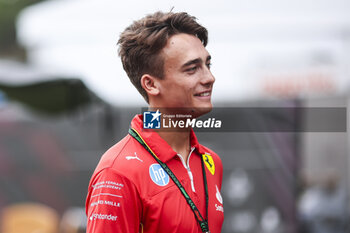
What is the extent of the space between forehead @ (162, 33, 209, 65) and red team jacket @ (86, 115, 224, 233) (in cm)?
30

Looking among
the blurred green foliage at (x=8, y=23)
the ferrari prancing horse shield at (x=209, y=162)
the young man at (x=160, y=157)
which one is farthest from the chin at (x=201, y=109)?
the blurred green foliage at (x=8, y=23)

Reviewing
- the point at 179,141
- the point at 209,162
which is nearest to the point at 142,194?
the point at 179,141

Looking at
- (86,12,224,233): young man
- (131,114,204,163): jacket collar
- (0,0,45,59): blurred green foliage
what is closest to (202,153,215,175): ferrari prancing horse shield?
(86,12,224,233): young man

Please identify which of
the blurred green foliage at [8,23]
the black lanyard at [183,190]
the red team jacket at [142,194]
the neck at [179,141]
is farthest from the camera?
the blurred green foliage at [8,23]

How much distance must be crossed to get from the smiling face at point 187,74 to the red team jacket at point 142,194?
0.19 m

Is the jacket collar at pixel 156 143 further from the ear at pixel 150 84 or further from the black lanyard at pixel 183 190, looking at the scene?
the ear at pixel 150 84

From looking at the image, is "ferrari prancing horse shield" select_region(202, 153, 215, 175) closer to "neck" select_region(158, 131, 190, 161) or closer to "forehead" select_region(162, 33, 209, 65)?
"neck" select_region(158, 131, 190, 161)

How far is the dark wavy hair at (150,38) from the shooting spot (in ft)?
6.08

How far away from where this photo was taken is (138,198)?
177cm

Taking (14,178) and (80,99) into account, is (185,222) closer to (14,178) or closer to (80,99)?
(80,99)

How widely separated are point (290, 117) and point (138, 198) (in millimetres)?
3505

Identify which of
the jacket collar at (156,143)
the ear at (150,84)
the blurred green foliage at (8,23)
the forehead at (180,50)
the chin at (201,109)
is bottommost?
the jacket collar at (156,143)

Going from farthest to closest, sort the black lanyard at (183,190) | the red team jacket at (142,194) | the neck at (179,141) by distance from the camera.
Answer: the neck at (179,141) < the black lanyard at (183,190) < the red team jacket at (142,194)

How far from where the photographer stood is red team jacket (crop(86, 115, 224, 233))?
172 centimetres
